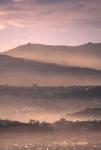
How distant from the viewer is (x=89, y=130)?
2969 centimetres

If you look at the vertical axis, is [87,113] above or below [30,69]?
below

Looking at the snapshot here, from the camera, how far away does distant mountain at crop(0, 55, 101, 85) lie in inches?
1292

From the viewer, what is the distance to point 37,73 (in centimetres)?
3434

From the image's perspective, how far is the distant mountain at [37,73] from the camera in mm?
32812

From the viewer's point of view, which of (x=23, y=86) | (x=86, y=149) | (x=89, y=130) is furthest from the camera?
(x=23, y=86)

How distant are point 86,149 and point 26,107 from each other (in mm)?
3635

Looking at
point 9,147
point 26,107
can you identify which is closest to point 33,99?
Result: point 26,107

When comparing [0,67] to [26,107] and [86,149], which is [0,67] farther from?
[86,149]

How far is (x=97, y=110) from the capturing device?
30.3 m

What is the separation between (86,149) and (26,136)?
2294 mm

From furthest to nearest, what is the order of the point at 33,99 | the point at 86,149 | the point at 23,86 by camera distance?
the point at 23,86 → the point at 33,99 → the point at 86,149

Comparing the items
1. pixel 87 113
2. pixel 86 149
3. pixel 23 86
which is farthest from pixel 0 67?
pixel 86 149

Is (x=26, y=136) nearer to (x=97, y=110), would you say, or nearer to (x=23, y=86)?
(x=97, y=110)

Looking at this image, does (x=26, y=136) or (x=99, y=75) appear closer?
(x=26, y=136)
